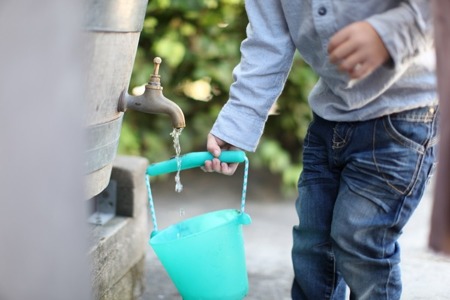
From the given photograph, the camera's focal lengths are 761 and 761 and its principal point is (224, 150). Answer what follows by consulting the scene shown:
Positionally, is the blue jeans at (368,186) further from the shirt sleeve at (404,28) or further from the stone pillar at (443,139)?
the stone pillar at (443,139)

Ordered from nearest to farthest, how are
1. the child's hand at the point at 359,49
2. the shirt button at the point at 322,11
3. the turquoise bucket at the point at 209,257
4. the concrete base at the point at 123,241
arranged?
1. the child's hand at the point at 359,49
2. the shirt button at the point at 322,11
3. the turquoise bucket at the point at 209,257
4. the concrete base at the point at 123,241

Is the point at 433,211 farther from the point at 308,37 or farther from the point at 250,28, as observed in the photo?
the point at 250,28

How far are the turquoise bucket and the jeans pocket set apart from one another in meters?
0.32

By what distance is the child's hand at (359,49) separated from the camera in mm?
1365

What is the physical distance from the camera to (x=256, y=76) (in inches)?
68.6

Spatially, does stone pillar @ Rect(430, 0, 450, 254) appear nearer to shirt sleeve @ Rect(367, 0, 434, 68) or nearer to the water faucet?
shirt sleeve @ Rect(367, 0, 434, 68)

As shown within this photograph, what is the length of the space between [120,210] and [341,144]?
36.5 inches

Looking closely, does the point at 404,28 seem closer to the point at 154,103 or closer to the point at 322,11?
the point at 322,11

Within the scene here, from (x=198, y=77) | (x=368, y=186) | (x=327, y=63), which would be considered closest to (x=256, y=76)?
(x=327, y=63)

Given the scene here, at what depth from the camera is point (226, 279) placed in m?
1.70

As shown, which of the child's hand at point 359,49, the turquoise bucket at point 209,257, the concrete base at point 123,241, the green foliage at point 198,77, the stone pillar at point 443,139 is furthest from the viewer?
the green foliage at point 198,77

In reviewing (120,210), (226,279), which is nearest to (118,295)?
(120,210)

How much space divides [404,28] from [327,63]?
0.24 m

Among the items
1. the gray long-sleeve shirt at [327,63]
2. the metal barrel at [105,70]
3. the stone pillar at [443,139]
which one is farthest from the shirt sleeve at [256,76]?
the stone pillar at [443,139]
